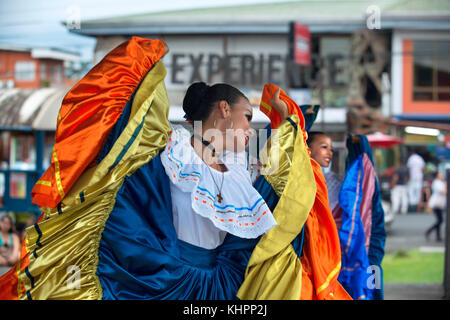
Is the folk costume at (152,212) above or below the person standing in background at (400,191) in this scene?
above

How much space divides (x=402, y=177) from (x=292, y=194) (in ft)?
30.1

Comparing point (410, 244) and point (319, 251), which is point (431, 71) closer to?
point (410, 244)

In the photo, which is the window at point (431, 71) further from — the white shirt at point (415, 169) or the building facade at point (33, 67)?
the building facade at point (33, 67)

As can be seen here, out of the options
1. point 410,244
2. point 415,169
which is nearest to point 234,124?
point 410,244

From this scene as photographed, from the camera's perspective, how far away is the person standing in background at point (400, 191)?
10188 mm

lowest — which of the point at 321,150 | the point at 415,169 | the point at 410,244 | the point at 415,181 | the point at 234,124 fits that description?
the point at 410,244

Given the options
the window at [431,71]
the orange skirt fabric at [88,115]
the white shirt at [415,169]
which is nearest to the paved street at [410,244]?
the white shirt at [415,169]

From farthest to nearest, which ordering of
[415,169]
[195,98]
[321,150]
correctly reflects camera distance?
[415,169]
[321,150]
[195,98]

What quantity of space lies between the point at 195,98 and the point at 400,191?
9.48 metres

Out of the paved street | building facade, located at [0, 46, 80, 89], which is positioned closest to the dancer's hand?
the paved street

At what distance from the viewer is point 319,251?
1.69m

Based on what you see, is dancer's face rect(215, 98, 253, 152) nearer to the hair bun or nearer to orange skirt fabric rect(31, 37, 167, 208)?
the hair bun

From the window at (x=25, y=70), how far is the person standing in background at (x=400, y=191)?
7.90 m
